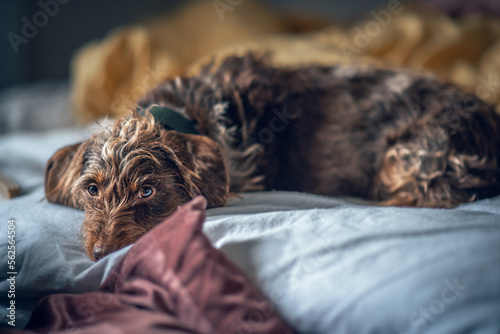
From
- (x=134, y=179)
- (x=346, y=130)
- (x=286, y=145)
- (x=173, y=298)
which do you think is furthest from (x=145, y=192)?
(x=346, y=130)

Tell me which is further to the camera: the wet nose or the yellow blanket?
the yellow blanket

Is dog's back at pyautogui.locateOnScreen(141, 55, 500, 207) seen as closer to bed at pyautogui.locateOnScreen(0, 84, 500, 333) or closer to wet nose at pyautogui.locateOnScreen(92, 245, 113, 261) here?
bed at pyautogui.locateOnScreen(0, 84, 500, 333)

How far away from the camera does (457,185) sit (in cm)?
210

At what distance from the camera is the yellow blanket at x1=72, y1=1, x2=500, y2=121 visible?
3285 millimetres

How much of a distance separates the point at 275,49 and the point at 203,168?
1936mm

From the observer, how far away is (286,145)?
2236 mm

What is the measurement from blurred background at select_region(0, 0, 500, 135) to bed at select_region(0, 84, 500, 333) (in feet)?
6.90

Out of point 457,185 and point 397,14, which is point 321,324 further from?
point 397,14

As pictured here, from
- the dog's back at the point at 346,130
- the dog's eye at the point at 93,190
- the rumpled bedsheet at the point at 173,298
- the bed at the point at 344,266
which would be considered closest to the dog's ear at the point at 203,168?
the bed at the point at 344,266

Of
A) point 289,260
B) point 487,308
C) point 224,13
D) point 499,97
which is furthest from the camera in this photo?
point 224,13

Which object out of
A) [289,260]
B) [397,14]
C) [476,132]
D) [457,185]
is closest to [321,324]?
[289,260]

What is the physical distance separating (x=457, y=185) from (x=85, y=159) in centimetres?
187

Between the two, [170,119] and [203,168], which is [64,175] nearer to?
[170,119]

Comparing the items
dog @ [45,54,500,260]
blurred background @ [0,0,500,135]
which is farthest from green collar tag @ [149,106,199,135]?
blurred background @ [0,0,500,135]
